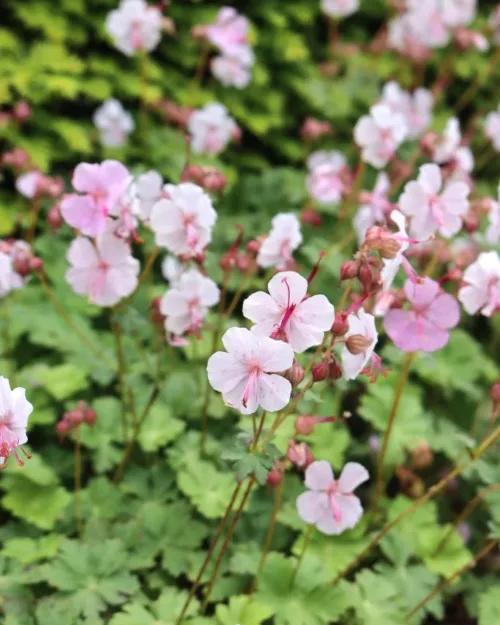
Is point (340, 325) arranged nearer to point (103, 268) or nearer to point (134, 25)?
point (103, 268)

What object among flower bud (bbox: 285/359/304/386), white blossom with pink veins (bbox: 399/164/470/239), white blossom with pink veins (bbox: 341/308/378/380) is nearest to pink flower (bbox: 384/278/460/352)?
white blossom with pink veins (bbox: 399/164/470/239)

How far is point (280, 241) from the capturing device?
1.85 metres

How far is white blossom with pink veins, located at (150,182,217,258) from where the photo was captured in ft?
5.46

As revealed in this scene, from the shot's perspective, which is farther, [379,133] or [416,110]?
[416,110]

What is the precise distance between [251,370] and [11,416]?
1.42ft

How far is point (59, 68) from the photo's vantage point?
298 cm

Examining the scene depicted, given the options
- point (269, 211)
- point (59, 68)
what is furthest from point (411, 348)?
point (59, 68)

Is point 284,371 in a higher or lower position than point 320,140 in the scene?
higher

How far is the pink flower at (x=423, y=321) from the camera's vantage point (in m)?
1.69

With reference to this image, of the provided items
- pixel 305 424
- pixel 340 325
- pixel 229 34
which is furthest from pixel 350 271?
pixel 229 34

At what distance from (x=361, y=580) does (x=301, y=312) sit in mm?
998

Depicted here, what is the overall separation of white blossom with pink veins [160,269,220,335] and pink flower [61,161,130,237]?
256 mm

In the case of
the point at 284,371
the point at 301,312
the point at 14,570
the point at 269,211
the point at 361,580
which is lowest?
the point at 14,570

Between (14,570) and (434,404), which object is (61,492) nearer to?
(14,570)
